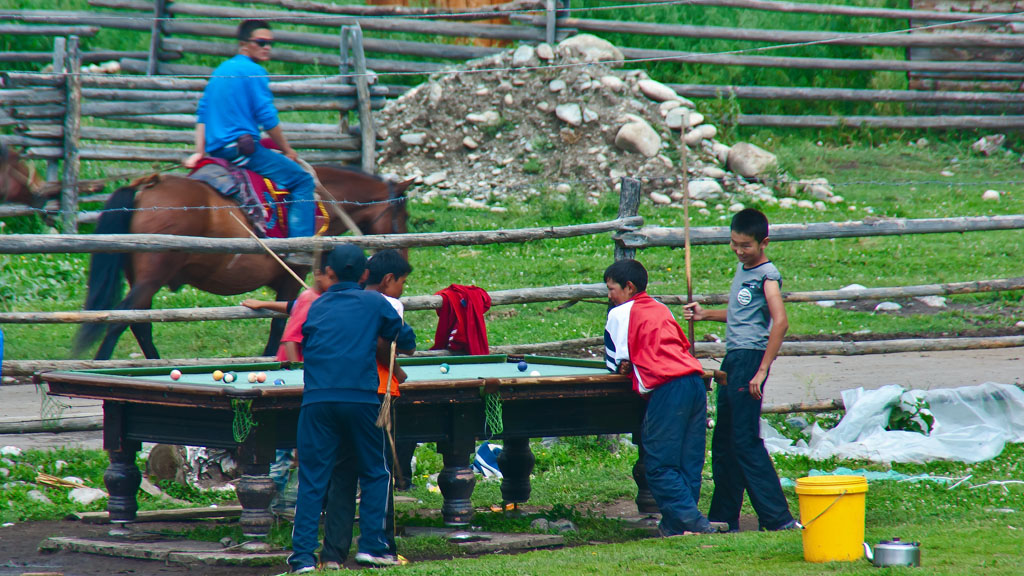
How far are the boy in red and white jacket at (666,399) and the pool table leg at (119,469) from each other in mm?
2584

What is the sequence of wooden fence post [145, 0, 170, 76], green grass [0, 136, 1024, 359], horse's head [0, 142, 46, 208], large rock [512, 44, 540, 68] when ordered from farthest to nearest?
1. wooden fence post [145, 0, 170, 76]
2. large rock [512, 44, 540, 68]
3. green grass [0, 136, 1024, 359]
4. horse's head [0, 142, 46, 208]

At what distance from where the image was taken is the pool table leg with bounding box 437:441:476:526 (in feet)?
19.4

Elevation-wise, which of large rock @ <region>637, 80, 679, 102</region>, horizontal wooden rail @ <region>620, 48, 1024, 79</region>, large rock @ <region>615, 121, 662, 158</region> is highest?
horizontal wooden rail @ <region>620, 48, 1024, 79</region>

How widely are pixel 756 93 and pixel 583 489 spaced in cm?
1142

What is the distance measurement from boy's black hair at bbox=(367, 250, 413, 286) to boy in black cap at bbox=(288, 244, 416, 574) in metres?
0.55

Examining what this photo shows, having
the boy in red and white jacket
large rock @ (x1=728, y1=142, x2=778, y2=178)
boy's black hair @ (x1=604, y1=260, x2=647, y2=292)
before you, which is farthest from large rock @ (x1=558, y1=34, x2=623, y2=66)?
the boy in red and white jacket

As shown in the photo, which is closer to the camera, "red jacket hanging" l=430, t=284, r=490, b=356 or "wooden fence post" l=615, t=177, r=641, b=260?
"red jacket hanging" l=430, t=284, r=490, b=356

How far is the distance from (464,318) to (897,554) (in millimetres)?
3437

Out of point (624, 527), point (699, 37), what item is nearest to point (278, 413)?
point (624, 527)

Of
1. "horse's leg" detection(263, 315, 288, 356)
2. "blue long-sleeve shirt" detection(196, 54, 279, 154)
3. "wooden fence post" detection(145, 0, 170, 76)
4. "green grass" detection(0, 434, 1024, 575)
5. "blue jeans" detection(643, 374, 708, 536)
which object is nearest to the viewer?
"green grass" detection(0, 434, 1024, 575)

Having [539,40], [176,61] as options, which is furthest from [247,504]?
[176,61]

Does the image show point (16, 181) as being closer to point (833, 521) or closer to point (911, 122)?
point (833, 521)

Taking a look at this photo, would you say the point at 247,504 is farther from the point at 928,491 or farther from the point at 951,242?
the point at 951,242

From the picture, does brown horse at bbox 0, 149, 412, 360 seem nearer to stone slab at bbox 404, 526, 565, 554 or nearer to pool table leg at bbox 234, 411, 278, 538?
pool table leg at bbox 234, 411, 278, 538
